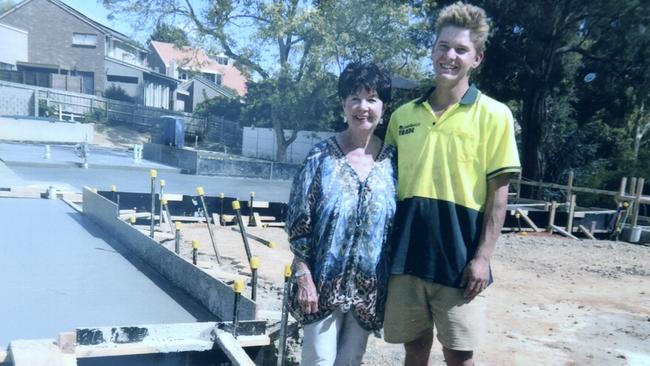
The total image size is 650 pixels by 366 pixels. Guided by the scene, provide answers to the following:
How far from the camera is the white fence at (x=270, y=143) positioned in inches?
1012

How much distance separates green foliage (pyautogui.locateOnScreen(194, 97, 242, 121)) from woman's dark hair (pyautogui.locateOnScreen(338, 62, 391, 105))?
3002cm

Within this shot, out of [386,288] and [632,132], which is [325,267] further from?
[632,132]

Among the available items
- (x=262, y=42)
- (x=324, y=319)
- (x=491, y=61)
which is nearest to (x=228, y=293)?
(x=324, y=319)

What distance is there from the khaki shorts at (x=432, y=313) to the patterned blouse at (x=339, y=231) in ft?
0.38

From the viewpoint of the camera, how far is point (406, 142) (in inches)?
91.7

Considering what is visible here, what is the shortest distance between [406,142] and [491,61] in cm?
1527

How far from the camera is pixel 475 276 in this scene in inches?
85.7

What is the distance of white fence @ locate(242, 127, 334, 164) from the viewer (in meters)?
25.7

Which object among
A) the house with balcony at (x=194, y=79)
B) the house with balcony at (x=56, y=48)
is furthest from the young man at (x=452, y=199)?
the house with balcony at (x=194, y=79)

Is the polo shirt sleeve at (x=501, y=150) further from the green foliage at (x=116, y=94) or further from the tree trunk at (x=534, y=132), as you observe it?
the green foliage at (x=116, y=94)

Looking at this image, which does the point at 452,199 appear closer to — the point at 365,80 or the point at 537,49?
the point at 365,80

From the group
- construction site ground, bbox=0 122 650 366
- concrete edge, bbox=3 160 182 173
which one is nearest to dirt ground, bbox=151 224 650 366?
construction site ground, bbox=0 122 650 366

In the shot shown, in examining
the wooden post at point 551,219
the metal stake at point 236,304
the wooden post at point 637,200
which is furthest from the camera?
the wooden post at point 637,200

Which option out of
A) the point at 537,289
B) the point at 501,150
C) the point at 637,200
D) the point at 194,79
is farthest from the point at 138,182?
the point at 194,79
